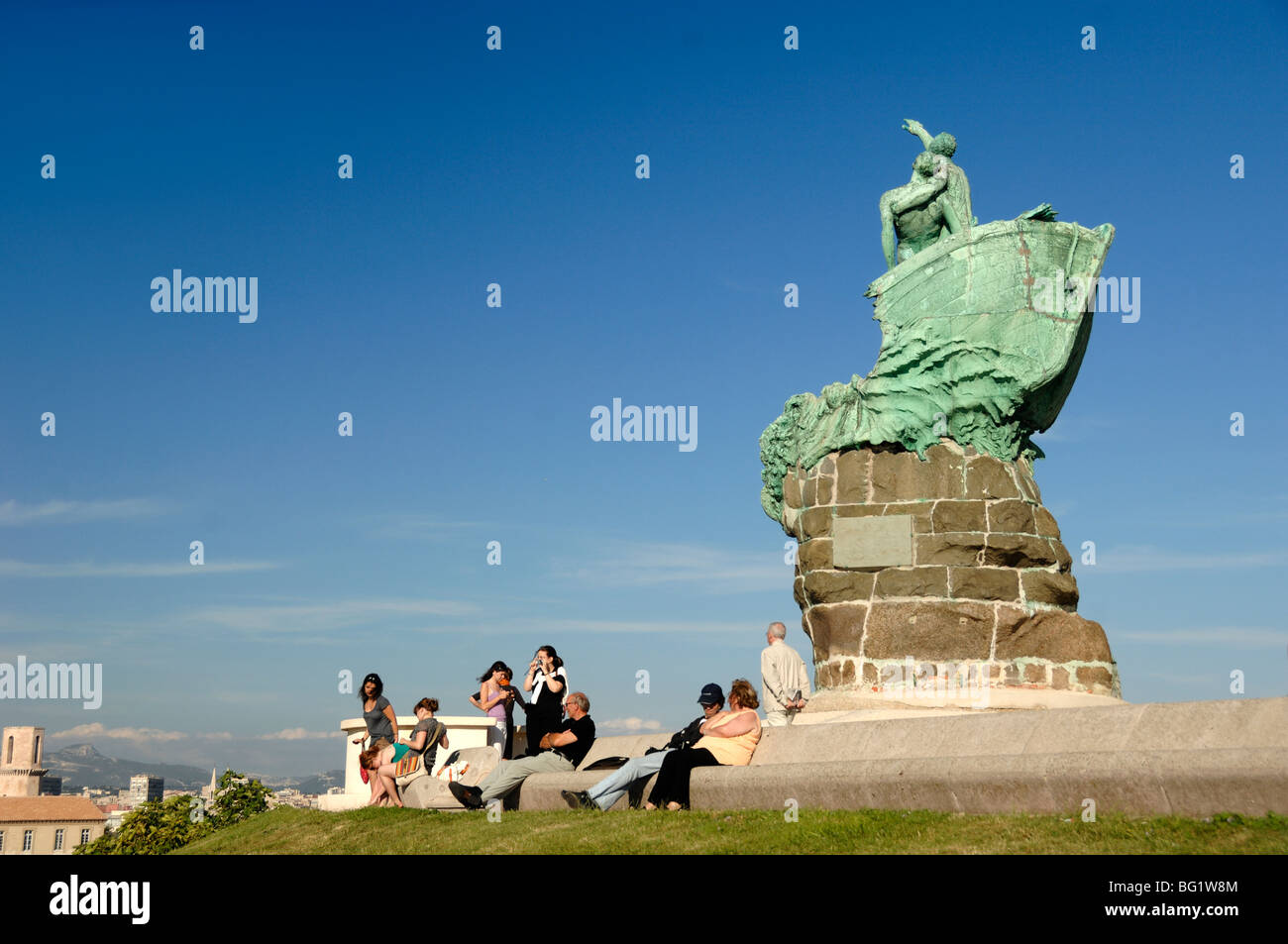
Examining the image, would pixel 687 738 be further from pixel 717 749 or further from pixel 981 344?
pixel 981 344

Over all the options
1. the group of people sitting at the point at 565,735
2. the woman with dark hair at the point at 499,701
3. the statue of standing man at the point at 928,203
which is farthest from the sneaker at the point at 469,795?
the statue of standing man at the point at 928,203

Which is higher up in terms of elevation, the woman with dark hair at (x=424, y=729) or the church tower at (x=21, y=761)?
the woman with dark hair at (x=424, y=729)

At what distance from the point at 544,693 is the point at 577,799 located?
2.18m

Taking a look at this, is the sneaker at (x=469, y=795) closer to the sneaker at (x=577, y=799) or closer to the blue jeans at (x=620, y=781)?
the sneaker at (x=577, y=799)

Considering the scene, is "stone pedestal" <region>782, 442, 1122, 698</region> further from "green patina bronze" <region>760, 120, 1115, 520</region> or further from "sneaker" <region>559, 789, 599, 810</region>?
"sneaker" <region>559, 789, 599, 810</region>

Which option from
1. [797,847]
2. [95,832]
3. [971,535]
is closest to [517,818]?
[797,847]

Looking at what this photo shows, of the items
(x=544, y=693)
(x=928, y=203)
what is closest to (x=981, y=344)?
(x=928, y=203)

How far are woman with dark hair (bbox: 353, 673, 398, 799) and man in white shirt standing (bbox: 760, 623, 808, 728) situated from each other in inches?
166

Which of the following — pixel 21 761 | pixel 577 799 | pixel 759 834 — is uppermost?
pixel 759 834

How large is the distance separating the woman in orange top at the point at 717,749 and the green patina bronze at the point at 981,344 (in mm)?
6419

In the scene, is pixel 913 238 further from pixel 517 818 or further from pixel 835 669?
pixel 517 818

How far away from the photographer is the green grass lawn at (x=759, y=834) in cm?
712

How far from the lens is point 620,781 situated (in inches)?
432
